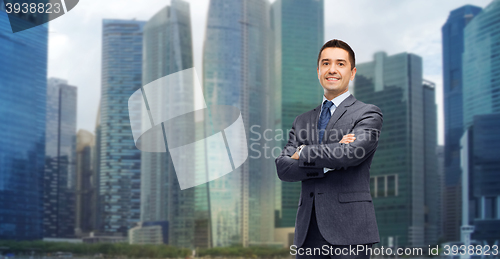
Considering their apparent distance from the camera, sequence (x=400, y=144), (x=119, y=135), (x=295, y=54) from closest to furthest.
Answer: (x=400, y=144) → (x=119, y=135) → (x=295, y=54)

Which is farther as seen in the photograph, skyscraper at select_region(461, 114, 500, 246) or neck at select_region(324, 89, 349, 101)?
skyscraper at select_region(461, 114, 500, 246)

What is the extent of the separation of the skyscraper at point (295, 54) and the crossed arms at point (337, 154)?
58.4m

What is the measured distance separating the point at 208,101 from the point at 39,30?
774 inches

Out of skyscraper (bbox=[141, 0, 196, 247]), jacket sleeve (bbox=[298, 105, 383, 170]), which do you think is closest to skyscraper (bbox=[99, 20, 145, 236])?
skyscraper (bbox=[141, 0, 196, 247])

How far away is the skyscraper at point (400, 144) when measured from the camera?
184 feet

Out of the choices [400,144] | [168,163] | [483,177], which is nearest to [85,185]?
[168,163]

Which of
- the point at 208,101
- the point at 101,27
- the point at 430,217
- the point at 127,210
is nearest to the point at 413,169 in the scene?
the point at 430,217

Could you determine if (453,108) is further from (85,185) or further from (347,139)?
(347,139)

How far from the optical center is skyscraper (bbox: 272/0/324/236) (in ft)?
200

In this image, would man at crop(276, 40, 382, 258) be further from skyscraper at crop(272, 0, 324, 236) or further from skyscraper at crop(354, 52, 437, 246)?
skyscraper at crop(272, 0, 324, 236)

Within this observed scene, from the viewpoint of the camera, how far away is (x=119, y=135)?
200 ft

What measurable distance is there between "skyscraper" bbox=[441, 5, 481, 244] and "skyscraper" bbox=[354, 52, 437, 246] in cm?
285

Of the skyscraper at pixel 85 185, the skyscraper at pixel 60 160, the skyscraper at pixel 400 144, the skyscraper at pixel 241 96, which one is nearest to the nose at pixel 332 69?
the skyscraper at pixel 241 96

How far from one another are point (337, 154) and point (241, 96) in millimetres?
55936
